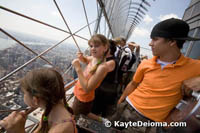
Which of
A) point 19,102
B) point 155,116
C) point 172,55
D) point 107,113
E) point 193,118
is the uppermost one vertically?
point 172,55

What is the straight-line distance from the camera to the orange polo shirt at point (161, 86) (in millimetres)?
932

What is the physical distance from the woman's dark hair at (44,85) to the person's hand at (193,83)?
1.09 meters

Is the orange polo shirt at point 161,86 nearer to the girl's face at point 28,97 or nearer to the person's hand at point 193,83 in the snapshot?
the person's hand at point 193,83

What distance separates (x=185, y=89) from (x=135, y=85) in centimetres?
57

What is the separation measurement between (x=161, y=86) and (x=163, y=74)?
129 millimetres

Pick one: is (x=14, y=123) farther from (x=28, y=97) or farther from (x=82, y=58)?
(x=82, y=58)

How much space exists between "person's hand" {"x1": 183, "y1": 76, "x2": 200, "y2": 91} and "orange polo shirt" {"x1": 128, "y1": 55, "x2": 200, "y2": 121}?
0.22 feet

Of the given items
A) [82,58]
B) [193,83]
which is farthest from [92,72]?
[193,83]

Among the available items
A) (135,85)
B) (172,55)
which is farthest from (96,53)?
(172,55)

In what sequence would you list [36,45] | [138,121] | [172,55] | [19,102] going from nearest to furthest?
[172,55], [138,121], [19,102], [36,45]

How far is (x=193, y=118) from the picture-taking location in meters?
0.71

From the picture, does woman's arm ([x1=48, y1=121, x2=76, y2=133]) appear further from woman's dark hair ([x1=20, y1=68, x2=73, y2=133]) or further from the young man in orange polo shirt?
the young man in orange polo shirt

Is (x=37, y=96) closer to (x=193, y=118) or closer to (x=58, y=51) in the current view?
(x=193, y=118)

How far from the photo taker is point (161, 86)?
1.01m
